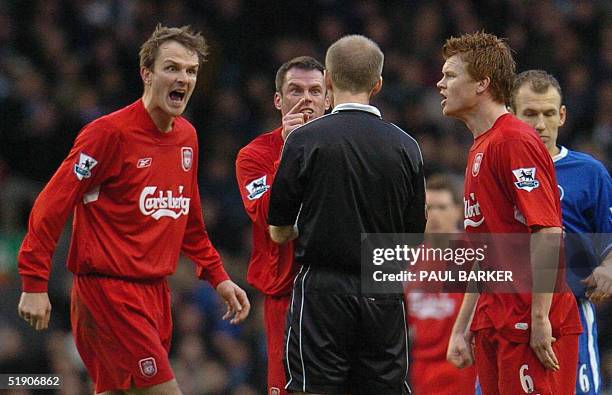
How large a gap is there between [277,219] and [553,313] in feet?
5.04

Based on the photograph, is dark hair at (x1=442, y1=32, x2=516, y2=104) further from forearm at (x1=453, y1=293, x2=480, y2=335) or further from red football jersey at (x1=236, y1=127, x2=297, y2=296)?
red football jersey at (x1=236, y1=127, x2=297, y2=296)

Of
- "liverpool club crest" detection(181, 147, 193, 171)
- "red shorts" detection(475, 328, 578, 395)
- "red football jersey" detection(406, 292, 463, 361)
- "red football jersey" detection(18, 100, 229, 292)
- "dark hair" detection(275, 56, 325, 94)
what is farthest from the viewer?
"red football jersey" detection(406, 292, 463, 361)

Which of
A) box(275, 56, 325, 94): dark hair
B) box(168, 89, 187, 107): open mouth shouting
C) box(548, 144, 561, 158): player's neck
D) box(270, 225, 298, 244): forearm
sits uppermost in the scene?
box(275, 56, 325, 94): dark hair

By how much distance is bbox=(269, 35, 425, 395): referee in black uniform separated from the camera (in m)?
5.02

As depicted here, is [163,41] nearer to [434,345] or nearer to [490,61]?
[490,61]

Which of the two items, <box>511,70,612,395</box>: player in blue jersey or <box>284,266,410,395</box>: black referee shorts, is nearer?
<box>284,266,410,395</box>: black referee shorts

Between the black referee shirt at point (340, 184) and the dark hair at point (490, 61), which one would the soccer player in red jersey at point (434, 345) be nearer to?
the dark hair at point (490, 61)

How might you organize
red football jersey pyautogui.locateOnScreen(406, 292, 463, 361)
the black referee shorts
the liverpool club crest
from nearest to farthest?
the black referee shorts, the liverpool club crest, red football jersey pyautogui.locateOnScreen(406, 292, 463, 361)

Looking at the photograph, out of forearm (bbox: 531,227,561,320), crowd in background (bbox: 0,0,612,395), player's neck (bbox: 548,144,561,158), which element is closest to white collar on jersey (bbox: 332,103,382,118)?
forearm (bbox: 531,227,561,320)

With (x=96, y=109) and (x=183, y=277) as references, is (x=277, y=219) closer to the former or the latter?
(x=183, y=277)

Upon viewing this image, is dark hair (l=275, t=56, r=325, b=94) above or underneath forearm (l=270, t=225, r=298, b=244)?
above

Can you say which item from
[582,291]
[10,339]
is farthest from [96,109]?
[582,291]

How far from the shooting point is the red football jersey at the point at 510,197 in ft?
17.2

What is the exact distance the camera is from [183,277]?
11.0 meters
